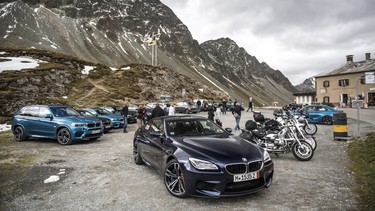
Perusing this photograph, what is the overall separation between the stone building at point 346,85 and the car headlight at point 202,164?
46.4 metres

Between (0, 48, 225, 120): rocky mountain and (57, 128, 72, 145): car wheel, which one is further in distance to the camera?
(0, 48, 225, 120): rocky mountain

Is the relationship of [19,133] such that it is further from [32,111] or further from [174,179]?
[174,179]

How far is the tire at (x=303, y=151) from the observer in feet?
Answer: 25.2

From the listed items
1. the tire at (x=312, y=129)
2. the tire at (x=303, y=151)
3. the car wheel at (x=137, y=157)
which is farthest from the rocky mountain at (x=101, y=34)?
the car wheel at (x=137, y=157)

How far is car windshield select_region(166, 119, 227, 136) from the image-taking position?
5875mm

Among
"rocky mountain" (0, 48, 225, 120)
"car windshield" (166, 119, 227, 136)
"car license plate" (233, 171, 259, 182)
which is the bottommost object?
"car license plate" (233, 171, 259, 182)

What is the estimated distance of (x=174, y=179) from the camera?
16.4ft

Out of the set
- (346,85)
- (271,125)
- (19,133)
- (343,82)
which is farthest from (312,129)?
(343,82)

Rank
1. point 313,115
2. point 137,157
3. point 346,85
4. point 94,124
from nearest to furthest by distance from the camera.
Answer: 1. point 137,157
2. point 94,124
3. point 313,115
4. point 346,85

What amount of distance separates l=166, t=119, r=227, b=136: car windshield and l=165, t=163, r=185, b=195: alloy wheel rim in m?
0.93

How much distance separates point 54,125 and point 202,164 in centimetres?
853

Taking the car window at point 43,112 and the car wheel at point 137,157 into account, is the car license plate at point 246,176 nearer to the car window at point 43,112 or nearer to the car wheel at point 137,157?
the car wheel at point 137,157

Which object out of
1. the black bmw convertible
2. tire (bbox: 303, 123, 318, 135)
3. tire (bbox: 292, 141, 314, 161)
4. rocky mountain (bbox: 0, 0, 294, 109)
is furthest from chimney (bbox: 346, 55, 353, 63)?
the black bmw convertible

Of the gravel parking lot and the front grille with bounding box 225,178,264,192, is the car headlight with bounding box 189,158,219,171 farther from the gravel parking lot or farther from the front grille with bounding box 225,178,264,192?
the gravel parking lot
